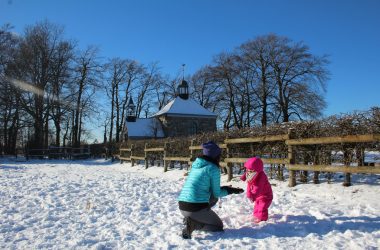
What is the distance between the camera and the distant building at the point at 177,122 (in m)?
48.5

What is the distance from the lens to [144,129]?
5078 cm

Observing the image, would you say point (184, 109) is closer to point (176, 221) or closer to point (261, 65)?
point (261, 65)

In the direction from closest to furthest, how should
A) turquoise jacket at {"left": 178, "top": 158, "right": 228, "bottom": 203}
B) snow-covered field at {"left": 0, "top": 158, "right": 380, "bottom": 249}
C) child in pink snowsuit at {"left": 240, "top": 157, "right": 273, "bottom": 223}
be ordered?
snow-covered field at {"left": 0, "top": 158, "right": 380, "bottom": 249}
turquoise jacket at {"left": 178, "top": 158, "right": 228, "bottom": 203}
child in pink snowsuit at {"left": 240, "top": 157, "right": 273, "bottom": 223}

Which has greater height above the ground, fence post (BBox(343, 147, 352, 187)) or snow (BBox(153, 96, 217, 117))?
snow (BBox(153, 96, 217, 117))

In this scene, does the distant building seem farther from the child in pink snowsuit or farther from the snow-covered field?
the child in pink snowsuit

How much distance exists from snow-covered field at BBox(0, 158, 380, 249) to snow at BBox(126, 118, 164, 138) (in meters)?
39.7

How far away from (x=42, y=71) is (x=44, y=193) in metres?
29.6

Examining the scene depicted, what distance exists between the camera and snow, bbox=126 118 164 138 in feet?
162

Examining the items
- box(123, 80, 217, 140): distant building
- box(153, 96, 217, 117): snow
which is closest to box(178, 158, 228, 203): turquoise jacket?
box(123, 80, 217, 140): distant building

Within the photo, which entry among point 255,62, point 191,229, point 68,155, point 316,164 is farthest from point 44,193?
point 255,62

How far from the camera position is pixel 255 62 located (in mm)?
44031

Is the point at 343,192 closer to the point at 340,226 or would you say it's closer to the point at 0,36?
the point at 340,226

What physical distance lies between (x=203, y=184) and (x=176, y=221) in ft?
4.21

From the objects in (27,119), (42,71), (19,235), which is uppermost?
(42,71)
